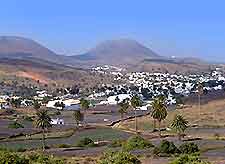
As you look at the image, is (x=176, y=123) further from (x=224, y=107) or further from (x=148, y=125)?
(x=224, y=107)

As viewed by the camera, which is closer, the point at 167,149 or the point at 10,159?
the point at 10,159

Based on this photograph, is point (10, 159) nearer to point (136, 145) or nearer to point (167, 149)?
point (167, 149)

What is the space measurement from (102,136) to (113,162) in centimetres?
6059

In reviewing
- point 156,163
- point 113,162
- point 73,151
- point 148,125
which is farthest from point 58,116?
point 113,162

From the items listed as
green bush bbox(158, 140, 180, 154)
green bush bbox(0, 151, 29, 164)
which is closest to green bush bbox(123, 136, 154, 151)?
green bush bbox(158, 140, 180, 154)

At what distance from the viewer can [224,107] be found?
461 ft

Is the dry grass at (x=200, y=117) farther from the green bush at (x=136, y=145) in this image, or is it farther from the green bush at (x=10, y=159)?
the green bush at (x=10, y=159)

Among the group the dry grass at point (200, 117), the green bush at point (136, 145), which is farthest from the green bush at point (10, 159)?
the dry grass at point (200, 117)

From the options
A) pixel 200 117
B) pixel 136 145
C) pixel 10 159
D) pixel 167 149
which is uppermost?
pixel 10 159

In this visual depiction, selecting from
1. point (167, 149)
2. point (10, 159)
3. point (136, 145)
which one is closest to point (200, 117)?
point (136, 145)

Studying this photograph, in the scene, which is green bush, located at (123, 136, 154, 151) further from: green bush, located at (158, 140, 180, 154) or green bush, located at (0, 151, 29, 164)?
green bush, located at (0, 151, 29, 164)

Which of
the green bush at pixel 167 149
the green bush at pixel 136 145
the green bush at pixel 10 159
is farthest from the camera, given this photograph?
the green bush at pixel 136 145

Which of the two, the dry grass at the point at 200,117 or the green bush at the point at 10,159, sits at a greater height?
the green bush at the point at 10,159

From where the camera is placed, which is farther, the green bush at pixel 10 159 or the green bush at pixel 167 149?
the green bush at pixel 167 149
